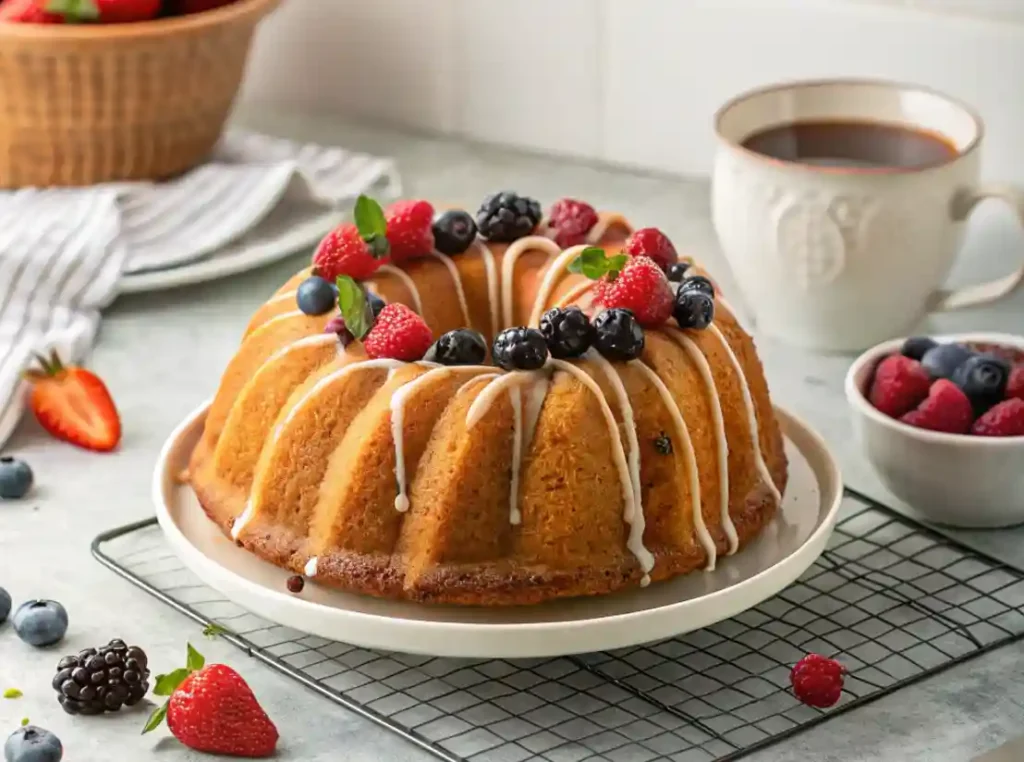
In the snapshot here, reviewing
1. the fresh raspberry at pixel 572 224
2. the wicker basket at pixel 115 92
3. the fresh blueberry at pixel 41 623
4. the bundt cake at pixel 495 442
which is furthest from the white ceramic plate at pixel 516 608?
the wicker basket at pixel 115 92

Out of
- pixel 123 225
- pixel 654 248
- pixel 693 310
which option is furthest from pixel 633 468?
pixel 123 225

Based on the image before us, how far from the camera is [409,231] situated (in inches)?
61.5

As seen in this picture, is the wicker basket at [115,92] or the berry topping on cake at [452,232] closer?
the berry topping on cake at [452,232]

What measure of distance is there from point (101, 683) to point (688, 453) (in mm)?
506

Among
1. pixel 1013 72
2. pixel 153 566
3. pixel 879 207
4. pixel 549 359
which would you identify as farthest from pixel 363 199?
pixel 1013 72

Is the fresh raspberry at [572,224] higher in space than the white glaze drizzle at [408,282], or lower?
higher

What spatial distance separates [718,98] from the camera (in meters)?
2.42

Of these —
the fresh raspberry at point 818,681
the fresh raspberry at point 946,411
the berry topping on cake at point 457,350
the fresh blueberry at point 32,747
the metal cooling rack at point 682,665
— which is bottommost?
the metal cooling rack at point 682,665

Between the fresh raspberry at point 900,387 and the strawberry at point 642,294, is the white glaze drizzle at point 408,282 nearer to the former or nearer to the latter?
the strawberry at point 642,294

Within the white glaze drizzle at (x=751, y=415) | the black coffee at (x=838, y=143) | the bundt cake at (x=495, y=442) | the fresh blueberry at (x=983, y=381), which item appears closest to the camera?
the bundt cake at (x=495, y=442)

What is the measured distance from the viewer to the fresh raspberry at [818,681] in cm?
127

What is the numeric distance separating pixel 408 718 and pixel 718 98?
1.37 meters

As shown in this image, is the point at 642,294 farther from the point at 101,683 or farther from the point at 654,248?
the point at 101,683

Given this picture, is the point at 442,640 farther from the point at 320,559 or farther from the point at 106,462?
the point at 106,462
